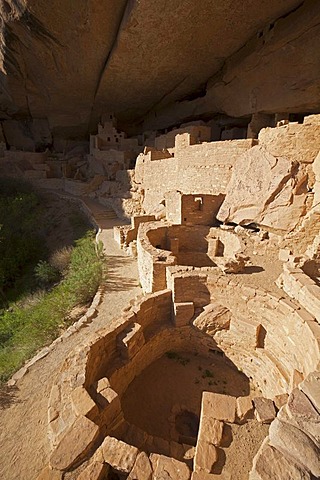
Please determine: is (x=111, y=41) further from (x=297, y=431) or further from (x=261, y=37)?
(x=297, y=431)

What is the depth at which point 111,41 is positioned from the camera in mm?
11336

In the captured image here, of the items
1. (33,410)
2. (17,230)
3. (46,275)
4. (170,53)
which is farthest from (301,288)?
(17,230)

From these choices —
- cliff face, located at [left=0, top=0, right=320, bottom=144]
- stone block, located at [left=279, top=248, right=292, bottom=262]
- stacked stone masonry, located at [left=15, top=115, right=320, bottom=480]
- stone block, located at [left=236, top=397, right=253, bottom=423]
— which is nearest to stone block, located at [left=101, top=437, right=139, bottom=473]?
stacked stone masonry, located at [left=15, top=115, right=320, bottom=480]

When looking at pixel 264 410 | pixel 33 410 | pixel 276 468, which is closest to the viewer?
pixel 276 468

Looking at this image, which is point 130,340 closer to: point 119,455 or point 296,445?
point 119,455

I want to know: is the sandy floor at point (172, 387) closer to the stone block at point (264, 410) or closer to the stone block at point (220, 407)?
the stone block at point (220, 407)

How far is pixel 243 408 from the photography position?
11.0ft

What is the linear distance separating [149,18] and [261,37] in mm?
4960

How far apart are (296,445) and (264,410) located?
1.16 metres

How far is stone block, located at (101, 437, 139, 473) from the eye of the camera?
287 cm

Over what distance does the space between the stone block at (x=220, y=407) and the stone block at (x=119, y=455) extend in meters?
1.06

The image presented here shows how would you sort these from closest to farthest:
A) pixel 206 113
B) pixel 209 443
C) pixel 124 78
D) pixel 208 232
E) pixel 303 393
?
pixel 303 393, pixel 209 443, pixel 208 232, pixel 124 78, pixel 206 113

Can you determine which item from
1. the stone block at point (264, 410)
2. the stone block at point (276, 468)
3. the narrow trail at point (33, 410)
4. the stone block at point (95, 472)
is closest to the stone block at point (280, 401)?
the stone block at point (264, 410)

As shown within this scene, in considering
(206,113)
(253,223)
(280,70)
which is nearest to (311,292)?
(253,223)
